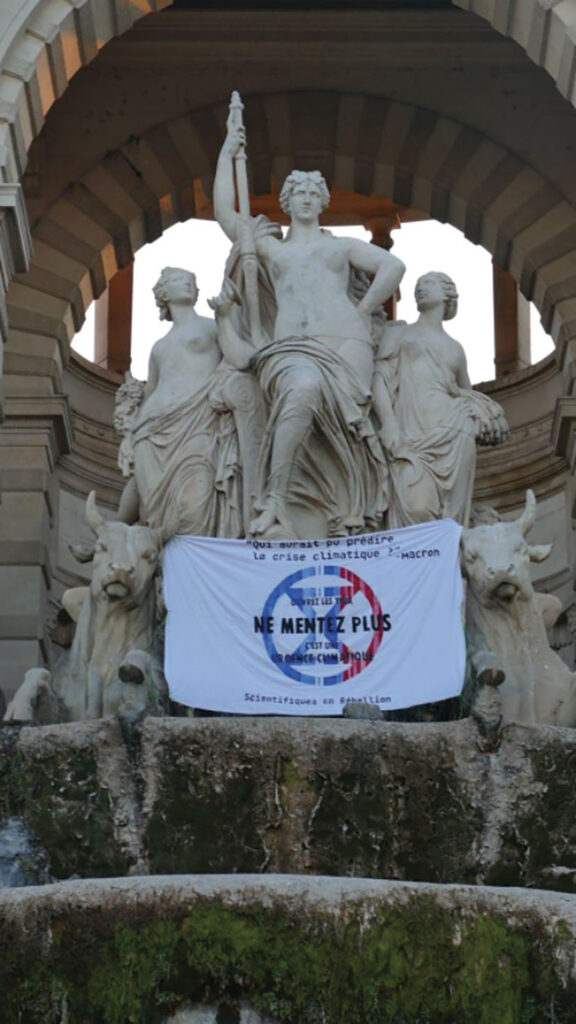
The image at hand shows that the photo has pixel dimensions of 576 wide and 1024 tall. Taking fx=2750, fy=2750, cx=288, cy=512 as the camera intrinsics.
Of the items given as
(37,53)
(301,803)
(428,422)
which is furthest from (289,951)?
(37,53)

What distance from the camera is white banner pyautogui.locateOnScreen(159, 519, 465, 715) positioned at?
16000 millimetres

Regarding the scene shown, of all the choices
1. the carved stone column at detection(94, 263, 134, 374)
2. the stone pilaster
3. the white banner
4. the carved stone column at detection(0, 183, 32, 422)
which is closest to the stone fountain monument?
the white banner

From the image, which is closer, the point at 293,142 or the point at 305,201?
the point at 305,201

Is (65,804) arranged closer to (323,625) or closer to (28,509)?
(323,625)

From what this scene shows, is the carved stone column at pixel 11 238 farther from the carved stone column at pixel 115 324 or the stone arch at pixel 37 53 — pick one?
the carved stone column at pixel 115 324

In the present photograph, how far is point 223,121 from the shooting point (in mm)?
22922

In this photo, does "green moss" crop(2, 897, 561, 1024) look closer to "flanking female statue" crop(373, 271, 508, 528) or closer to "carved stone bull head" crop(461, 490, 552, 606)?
"carved stone bull head" crop(461, 490, 552, 606)

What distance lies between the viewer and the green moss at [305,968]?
11.6m

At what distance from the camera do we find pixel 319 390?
55.7ft

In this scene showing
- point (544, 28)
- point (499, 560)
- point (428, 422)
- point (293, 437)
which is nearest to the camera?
point (499, 560)

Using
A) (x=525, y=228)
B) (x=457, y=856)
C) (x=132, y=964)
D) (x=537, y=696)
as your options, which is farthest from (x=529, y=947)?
(x=525, y=228)

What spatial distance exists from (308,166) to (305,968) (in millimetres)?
12557

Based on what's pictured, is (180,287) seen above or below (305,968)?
above

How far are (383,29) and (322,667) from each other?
26.9ft
